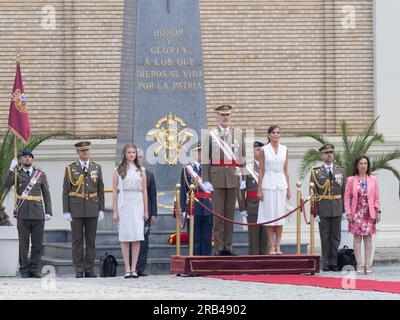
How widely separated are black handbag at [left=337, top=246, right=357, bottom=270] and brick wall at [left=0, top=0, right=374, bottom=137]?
7.83 meters

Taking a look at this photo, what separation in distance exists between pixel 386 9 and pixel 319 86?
6.06 ft

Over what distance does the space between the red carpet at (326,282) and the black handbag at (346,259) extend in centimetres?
202

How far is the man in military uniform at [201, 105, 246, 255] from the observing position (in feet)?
59.1

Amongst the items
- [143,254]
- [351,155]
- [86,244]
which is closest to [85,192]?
[86,244]

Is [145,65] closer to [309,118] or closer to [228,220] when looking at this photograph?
[228,220]

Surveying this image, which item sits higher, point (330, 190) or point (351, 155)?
point (351, 155)

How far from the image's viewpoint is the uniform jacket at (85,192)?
18609mm

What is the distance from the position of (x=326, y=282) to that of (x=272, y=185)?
1900mm

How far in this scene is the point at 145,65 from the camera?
20.8 metres

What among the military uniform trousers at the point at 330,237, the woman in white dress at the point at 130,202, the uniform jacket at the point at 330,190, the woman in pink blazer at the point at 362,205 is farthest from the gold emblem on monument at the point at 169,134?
the woman in pink blazer at the point at 362,205

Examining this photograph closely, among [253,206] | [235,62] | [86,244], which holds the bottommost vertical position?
[86,244]

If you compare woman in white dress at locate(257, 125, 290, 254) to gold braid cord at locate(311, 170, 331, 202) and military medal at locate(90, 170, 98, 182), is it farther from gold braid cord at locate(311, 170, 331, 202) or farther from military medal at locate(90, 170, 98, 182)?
military medal at locate(90, 170, 98, 182)

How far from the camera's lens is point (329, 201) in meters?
19.4

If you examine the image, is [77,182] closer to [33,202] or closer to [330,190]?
[33,202]
